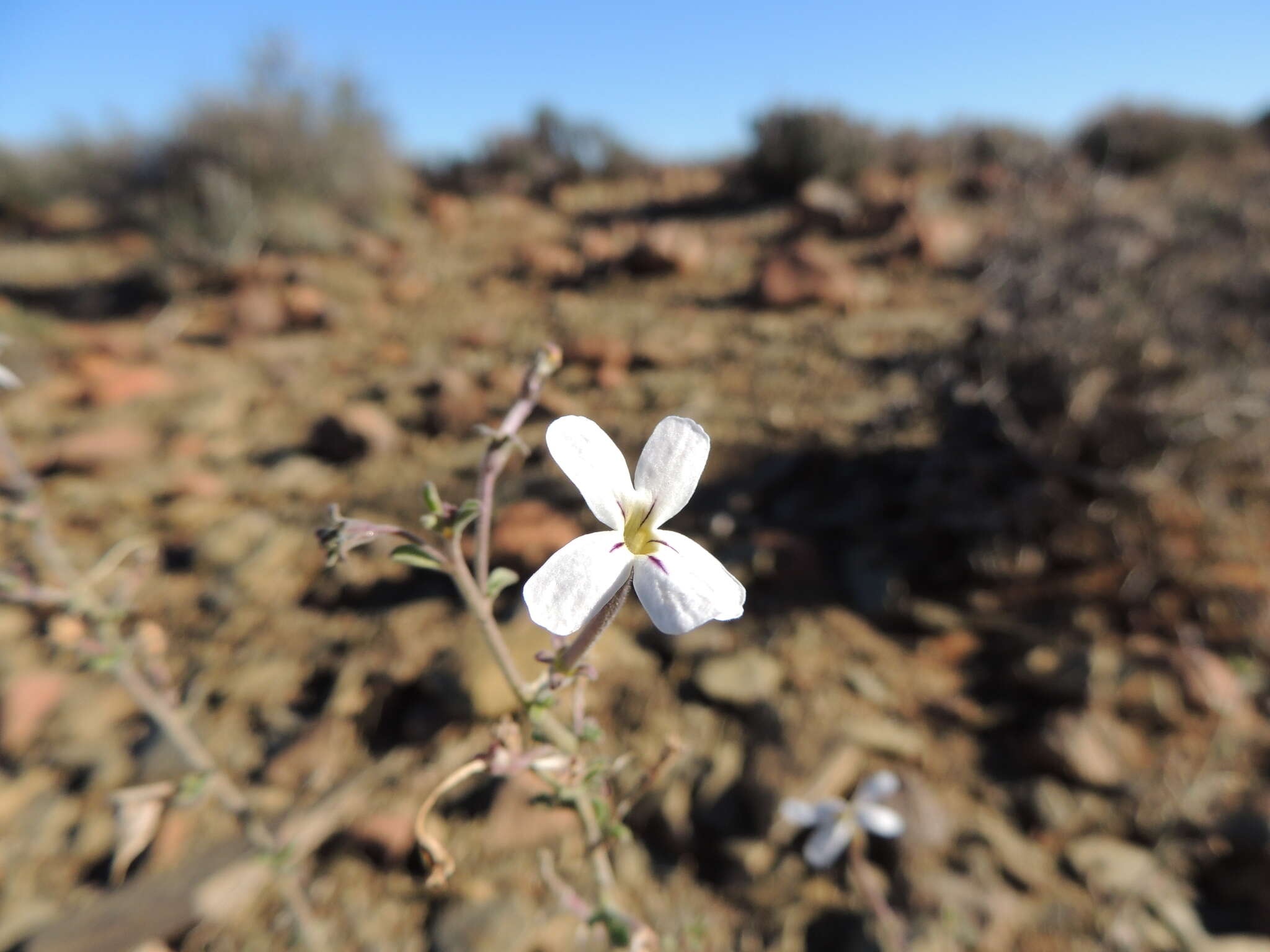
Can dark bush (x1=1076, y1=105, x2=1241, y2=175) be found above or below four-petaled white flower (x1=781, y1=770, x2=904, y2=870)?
above

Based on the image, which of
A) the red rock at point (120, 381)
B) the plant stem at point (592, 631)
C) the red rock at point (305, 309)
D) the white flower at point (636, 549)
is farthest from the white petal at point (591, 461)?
the red rock at point (305, 309)

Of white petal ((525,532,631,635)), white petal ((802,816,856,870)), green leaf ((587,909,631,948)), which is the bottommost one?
white petal ((802,816,856,870))

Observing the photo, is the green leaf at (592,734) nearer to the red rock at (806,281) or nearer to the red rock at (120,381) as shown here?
the red rock at (120,381)

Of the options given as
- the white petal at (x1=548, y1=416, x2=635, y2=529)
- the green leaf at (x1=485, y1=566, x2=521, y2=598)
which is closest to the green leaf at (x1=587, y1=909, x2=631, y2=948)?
the green leaf at (x1=485, y1=566, x2=521, y2=598)

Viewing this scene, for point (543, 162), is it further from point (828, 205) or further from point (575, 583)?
point (575, 583)

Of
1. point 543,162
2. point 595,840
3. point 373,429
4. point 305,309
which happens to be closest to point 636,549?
point 595,840

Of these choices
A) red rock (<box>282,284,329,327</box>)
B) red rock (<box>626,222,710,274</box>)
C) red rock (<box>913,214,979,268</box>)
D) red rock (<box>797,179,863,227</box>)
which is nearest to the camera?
red rock (<box>282,284,329,327</box>)

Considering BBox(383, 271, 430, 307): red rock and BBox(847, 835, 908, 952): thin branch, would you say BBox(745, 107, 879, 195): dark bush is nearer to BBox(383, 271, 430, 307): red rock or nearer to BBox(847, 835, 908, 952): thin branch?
BBox(383, 271, 430, 307): red rock
